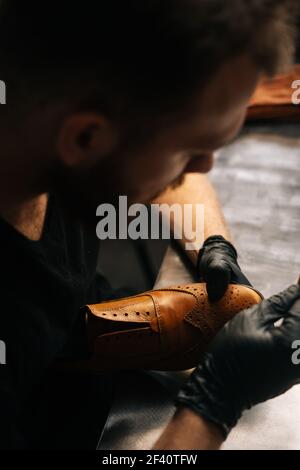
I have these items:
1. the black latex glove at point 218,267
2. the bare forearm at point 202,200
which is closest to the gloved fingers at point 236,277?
the black latex glove at point 218,267

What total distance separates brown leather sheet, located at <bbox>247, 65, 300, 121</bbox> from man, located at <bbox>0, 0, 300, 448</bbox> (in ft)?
2.04

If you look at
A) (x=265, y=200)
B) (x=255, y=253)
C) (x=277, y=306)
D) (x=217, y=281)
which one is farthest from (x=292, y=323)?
(x=265, y=200)

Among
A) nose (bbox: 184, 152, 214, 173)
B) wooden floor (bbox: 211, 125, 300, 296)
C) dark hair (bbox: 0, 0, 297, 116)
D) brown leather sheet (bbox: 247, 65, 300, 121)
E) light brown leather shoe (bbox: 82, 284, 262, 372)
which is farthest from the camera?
brown leather sheet (bbox: 247, 65, 300, 121)

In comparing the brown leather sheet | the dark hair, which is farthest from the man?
the brown leather sheet

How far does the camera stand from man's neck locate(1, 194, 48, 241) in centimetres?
82

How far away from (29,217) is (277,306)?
15.1 inches

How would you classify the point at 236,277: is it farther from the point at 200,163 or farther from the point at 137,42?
the point at 137,42

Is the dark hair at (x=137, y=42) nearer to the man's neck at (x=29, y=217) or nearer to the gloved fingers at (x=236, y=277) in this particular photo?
the man's neck at (x=29, y=217)

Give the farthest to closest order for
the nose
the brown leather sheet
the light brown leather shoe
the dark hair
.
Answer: the brown leather sheet
the light brown leather shoe
the nose
the dark hair

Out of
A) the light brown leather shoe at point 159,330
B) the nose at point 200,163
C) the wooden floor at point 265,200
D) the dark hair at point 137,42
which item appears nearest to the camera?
the dark hair at point 137,42

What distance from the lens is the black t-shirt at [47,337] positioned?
0.79 metres

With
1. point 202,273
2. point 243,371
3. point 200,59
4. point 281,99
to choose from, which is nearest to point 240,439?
point 243,371

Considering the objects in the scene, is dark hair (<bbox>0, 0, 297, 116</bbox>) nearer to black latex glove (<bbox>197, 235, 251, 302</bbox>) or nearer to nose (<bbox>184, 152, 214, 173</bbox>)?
nose (<bbox>184, 152, 214, 173</bbox>)

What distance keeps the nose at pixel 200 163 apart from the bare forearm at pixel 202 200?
341 millimetres
